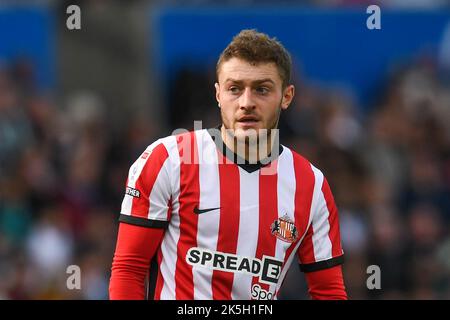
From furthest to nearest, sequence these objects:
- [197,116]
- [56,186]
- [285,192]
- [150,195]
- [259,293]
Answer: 1. [197,116]
2. [56,186]
3. [285,192]
4. [259,293]
5. [150,195]

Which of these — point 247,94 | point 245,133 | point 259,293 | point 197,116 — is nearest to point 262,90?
point 247,94

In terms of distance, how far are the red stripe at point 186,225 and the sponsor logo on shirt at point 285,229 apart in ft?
1.12

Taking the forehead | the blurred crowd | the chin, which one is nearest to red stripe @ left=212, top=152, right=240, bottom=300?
the chin

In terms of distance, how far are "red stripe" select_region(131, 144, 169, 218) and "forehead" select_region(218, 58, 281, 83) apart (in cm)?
45

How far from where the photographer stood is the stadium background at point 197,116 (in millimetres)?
9555

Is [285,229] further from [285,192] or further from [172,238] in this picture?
[172,238]

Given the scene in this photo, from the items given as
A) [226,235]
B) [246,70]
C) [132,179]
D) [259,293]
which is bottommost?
[259,293]

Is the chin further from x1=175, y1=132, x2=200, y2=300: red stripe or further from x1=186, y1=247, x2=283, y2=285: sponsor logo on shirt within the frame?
x1=186, y1=247, x2=283, y2=285: sponsor logo on shirt

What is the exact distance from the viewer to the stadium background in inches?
376


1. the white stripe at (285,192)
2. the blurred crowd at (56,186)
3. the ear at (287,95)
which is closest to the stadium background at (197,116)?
the blurred crowd at (56,186)

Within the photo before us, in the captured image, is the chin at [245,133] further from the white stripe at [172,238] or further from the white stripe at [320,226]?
the white stripe at [320,226]

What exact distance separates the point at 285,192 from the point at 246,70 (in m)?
0.57

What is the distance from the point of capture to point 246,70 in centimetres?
471

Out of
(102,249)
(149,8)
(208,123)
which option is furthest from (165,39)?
(102,249)
